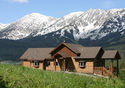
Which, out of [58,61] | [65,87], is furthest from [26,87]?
[58,61]

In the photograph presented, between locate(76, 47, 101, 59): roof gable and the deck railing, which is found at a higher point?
locate(76, 47, 101, 59): roof gable

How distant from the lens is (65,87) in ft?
44.8

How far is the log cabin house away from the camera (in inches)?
1807

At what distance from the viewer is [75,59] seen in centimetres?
4838

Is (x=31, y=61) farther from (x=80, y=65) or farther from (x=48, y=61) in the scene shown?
(x=80, y=65)

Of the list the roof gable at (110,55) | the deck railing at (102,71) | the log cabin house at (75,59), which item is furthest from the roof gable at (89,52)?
the deck railing at (102,71)

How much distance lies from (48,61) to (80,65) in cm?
861

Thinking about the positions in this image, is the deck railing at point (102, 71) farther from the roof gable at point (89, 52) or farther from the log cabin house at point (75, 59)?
the roof gable at point (89, 52)

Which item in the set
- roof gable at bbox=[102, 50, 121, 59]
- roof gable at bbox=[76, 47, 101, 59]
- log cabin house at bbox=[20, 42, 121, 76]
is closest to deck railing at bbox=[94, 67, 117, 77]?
log cabin house at bbox=[20, 42, 121, 76]

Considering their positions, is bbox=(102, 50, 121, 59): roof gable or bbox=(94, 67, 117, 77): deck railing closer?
bbox=(94, 67, 117, 77): deck railing

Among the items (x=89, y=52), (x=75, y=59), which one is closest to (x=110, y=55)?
(x=89, y=52)

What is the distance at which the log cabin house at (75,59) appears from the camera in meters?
45.9

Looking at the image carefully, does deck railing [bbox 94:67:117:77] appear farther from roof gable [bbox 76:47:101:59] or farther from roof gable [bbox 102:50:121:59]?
roof gable [bbox 102:50:121:59]

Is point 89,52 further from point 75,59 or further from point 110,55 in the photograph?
point 110,55
